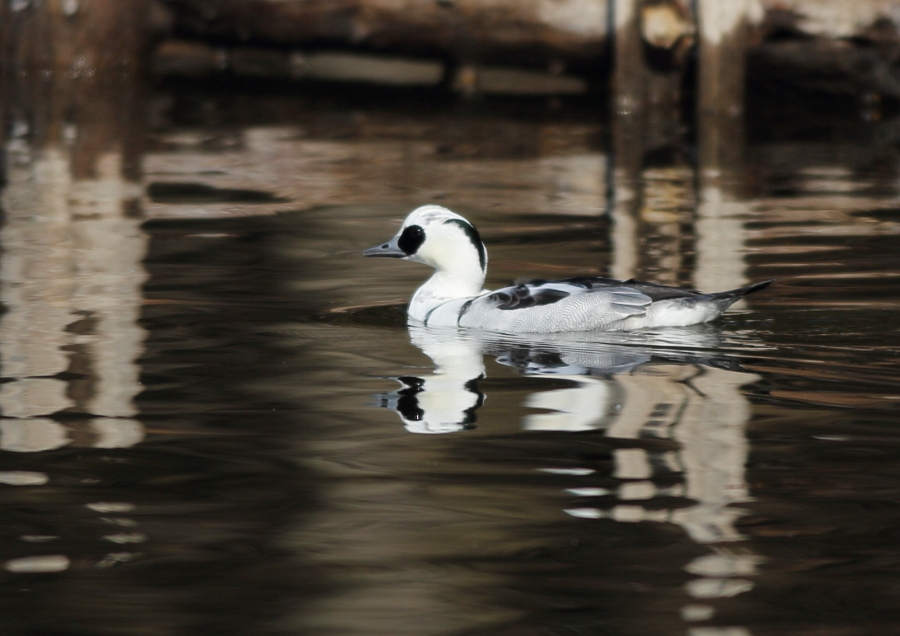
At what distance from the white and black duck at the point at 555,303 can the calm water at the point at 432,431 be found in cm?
9

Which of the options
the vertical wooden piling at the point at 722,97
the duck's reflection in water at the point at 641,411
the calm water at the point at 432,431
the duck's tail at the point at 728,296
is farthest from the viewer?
the vertical wooden piling at the point at 722,97

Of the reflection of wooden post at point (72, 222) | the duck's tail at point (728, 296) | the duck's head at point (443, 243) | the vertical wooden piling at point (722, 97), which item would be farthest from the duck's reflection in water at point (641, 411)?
the vertical wooden piling at point (722, 97)

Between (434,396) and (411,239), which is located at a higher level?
(411,239)

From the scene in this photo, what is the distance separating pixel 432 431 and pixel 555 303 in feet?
4.99

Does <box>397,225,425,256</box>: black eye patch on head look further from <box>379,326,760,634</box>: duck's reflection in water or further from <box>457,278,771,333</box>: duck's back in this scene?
<box>457,278,771,333</box>: duck's back

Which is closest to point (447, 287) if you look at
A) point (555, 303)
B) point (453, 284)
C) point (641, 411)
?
point (453, 284)

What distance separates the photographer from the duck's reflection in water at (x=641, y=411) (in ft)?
13.1

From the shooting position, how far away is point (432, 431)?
4.88 metres

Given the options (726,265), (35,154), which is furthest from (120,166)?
(726,265)

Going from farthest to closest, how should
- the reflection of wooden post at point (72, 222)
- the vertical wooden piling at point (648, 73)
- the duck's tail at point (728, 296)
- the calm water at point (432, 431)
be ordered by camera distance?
the vertical wooden piling at point (648, 73) → the duck's tail at point (728, 296) → the reflection of wooden post at point (72, 222) → the calm water at point (432, 431)

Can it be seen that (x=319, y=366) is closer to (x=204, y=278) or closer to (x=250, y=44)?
(x=204, y=278)

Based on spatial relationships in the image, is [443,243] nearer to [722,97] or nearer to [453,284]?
[453,284]

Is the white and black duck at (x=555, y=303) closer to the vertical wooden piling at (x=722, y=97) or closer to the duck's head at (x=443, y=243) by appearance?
A: the duck's head at (x=443, y=243)

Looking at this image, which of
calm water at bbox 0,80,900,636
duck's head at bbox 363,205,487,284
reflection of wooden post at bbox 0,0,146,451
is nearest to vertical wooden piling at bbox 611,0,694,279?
calm water at bbox 0,80,900,636
